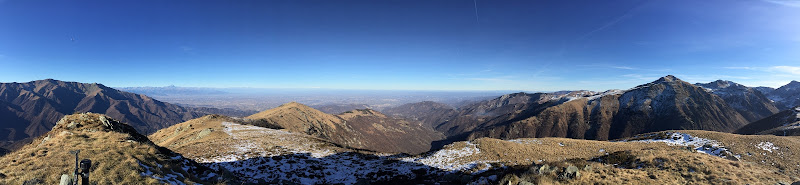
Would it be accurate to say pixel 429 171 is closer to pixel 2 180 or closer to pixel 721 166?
pixel 721 166

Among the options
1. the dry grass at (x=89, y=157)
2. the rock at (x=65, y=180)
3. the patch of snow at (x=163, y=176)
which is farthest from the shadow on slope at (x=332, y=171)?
the rock at (x=65, y=180)

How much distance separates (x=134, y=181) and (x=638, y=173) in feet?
93.7

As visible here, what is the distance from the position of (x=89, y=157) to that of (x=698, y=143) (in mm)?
60430

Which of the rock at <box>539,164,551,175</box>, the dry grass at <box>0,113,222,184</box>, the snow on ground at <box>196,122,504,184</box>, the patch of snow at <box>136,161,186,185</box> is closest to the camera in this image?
the dry grass at <box>0,113,222,184</box>

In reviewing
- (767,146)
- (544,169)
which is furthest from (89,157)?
(767,146)

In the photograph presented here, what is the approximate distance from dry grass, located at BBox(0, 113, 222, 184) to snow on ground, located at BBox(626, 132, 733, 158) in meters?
49.6

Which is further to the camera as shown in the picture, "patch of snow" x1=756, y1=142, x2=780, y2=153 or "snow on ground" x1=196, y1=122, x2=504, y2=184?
"patch of snow" x1=756, y1=142, x2=780, y2=153

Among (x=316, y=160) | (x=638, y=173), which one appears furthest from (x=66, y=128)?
(x=638, y=173)

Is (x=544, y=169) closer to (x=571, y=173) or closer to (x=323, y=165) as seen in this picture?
(x=571, y=173)

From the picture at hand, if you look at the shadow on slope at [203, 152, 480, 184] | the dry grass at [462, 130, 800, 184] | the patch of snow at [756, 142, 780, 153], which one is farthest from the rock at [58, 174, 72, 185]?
the patch of snow at [756, 142, 780, 153]

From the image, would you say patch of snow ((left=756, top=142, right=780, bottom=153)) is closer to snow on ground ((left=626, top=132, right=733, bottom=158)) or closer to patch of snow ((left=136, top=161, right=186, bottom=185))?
snow on ground ((left=626, top=132, right=733, bottom=158))

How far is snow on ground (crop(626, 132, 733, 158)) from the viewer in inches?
1150

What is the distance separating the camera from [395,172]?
29.0 meters

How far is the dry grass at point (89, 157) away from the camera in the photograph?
11.4 m
